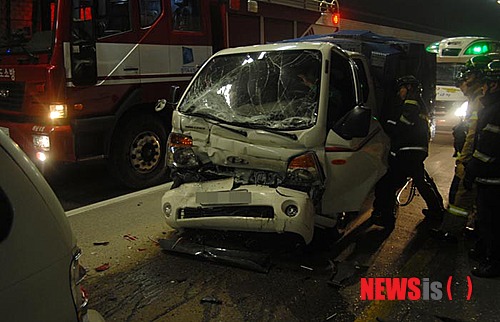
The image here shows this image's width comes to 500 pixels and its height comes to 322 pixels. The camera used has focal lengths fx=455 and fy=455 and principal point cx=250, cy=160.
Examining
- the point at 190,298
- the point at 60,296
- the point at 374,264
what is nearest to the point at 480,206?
the point at 374,264

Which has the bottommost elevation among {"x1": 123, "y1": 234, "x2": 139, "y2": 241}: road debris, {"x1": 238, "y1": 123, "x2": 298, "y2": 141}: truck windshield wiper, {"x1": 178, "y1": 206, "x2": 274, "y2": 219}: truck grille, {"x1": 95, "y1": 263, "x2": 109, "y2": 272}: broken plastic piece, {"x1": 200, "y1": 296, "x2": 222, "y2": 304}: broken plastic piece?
{"x1": 200, "y1": 296, "x2": 222, "y2": 304}: broken plastic piece

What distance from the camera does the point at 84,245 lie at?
4.39 meters

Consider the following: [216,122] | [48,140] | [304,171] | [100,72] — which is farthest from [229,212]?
[100,72]

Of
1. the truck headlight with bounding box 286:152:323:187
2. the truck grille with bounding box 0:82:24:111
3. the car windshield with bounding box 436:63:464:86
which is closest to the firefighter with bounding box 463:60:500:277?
the truck headlight with bounding box 286:152:323:187

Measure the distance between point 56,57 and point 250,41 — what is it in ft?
11.7

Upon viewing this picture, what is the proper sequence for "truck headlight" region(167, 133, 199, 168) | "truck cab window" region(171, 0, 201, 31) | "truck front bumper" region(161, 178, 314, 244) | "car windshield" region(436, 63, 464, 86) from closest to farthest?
1. "truck front bumper" region(161, 178, 314, 244)
2. "truck headlight" region(167, 133, 199, 168)
3. "truck cab window" region(171, 0, 201, 31)
4. "car windshield" region(436, 63, 464, 86)

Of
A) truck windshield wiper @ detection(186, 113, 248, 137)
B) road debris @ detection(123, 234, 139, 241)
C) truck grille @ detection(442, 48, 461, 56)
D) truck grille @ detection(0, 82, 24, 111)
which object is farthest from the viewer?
truck grille @ detection(442, 48, 461, 56)

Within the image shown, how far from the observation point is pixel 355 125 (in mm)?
3713

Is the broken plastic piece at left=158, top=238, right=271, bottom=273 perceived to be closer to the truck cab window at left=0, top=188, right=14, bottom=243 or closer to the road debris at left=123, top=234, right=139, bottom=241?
the road debris at left=123, top=234, right=139, bottom=241

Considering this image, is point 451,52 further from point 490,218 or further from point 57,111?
point 57,111

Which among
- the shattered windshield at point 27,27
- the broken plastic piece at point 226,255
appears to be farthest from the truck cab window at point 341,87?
the shattered windshield at point 27,27

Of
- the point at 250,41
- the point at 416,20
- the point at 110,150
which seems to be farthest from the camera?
the point at 416,20

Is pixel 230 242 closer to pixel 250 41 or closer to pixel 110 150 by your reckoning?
pixel 110 150

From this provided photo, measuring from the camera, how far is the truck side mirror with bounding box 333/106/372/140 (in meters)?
3.72
